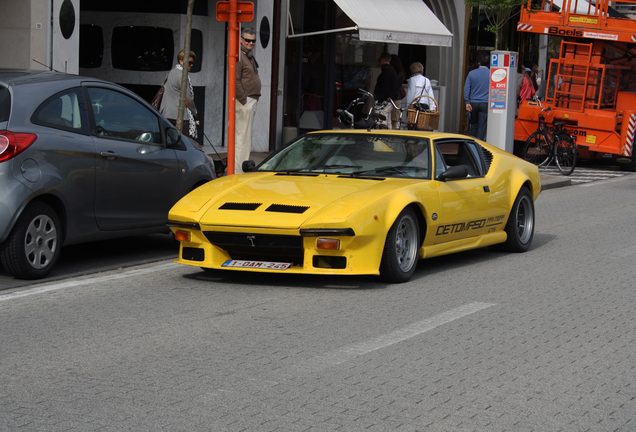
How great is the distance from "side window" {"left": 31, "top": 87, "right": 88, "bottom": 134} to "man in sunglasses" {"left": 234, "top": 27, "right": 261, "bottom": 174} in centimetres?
606

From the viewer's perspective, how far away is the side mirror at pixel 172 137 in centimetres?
880

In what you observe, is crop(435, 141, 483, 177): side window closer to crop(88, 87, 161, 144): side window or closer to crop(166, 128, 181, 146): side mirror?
crop(166, 128, 181, 146): side mirror

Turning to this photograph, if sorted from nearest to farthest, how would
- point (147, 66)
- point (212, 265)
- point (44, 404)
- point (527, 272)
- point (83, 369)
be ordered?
point (44, 404)
point (83, 369)
point (212, 265)
point (527, 272)
point (147, 66)

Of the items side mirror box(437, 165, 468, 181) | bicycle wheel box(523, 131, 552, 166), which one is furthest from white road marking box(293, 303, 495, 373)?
bicycle wheel box(523, 131, 552, 166)

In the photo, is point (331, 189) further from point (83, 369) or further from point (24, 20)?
point (24, 20)

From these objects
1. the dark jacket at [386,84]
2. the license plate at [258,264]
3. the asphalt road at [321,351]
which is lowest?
the asphalt road at [321,351]

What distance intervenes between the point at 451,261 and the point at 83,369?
4.58 meters

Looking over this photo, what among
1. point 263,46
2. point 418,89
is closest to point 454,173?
point 263,46

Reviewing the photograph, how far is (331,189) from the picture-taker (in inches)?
291

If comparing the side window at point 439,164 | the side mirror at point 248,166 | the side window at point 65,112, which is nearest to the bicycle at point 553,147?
the side window at point 439,164

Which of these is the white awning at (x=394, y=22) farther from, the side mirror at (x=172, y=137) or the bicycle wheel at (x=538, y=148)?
the side mirror at (x=172, y=137)

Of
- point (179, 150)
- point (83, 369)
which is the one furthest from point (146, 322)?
point (179, 150)

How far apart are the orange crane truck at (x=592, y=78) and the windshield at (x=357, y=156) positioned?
38.7 feet

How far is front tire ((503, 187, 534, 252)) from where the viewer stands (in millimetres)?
9141
